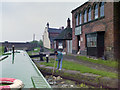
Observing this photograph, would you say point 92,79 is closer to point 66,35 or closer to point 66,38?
point 66,38

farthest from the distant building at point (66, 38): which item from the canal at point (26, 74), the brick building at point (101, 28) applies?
the canal at point (26, 74)

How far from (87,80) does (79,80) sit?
431 millimetres

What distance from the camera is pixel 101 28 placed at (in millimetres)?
11961

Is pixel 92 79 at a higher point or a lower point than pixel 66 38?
lower

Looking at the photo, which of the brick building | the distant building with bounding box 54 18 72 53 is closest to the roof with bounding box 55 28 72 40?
the distant building with bounding box 54 18 72 53

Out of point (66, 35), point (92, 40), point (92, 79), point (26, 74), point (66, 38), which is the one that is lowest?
point (92, 79)

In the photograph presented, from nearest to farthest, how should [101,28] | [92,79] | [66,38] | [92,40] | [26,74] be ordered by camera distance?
[26,74]
[92,79]
[101,28]
[92,40]
[66,38]

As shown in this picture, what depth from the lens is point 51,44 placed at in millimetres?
36531

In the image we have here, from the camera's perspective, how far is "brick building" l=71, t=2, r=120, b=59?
10328 millimetres

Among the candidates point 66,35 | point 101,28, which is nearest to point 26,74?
point 101,28

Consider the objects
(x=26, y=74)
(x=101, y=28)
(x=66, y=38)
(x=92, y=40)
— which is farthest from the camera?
(x=66, y=38)

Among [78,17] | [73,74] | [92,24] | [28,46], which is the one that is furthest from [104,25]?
[28,46]

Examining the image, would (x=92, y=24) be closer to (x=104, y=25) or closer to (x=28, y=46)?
(x=104, y=25)

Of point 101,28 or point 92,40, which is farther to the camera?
point 92,40
